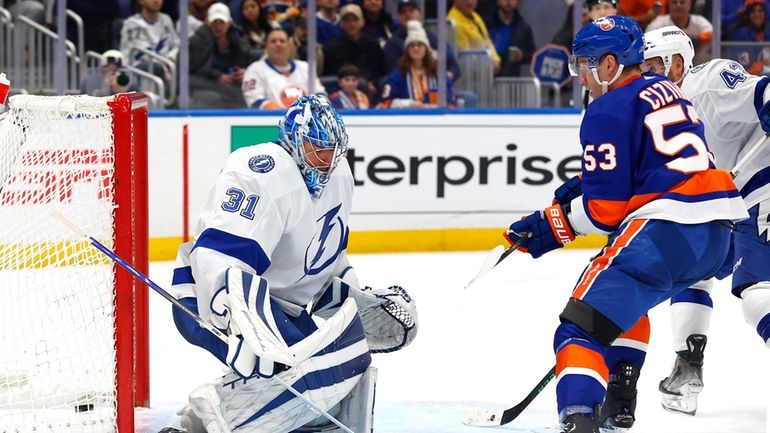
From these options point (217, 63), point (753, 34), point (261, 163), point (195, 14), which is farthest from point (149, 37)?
point (261, 163)

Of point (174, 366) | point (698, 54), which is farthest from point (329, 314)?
point (698, 54)

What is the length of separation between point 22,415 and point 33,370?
0.40ft

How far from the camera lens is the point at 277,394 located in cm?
304

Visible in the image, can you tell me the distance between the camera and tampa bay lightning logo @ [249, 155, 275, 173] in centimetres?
300

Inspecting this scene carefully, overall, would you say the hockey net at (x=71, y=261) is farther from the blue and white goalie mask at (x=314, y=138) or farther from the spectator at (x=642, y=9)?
the spectator at (x=642, y=9)

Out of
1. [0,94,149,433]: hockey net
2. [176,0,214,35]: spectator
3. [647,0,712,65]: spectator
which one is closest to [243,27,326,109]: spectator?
[176,0,214,35]: spectator

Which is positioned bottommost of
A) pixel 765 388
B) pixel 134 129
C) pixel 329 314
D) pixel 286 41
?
pixel 765 388

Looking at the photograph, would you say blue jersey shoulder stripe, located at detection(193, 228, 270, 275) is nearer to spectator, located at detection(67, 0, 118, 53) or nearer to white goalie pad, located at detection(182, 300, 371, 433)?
white goalie pad, located at detection(182, 300, 371, 433)

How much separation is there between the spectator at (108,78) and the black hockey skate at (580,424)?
4101 millimetres

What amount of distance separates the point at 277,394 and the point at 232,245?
38 cm

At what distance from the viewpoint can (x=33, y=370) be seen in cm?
339

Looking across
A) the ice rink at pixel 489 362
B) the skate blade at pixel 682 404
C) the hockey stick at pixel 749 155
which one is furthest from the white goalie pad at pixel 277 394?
the hockey stick at pixel 749 155

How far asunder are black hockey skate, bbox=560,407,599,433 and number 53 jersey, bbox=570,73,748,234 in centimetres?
46

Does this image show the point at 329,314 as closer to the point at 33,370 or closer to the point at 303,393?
the point at 303,393
